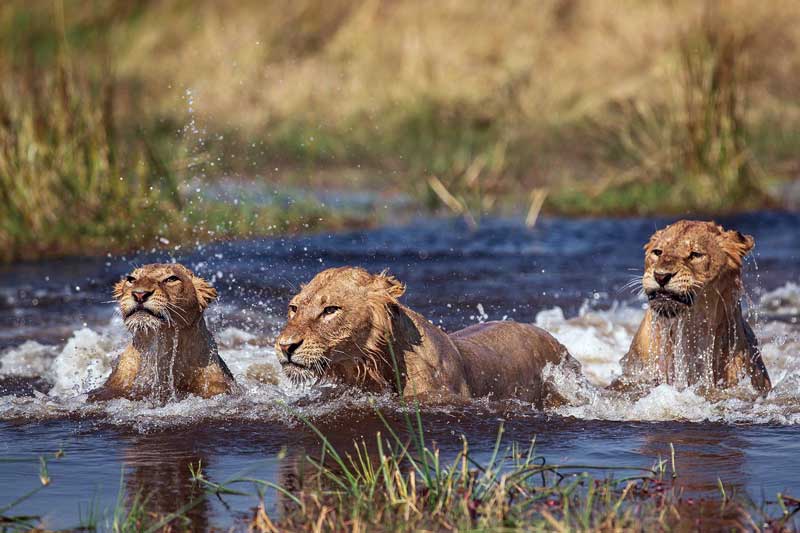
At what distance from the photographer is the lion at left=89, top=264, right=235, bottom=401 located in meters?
7.71

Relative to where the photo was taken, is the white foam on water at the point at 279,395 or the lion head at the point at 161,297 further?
the lion head at the point at 161,297

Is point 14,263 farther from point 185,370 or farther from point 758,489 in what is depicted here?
point 758,489

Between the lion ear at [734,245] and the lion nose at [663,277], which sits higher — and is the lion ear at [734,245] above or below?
above

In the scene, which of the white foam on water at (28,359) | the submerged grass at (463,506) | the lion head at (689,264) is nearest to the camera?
the submerged grass at (463,506)

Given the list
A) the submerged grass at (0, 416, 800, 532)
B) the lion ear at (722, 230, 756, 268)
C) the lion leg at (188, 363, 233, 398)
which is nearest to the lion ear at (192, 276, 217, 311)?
the lion leg at (188, 363, 233, 398)

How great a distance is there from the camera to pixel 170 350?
791 cm

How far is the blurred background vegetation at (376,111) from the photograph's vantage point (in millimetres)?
14219

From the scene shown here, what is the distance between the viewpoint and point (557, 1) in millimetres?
28359

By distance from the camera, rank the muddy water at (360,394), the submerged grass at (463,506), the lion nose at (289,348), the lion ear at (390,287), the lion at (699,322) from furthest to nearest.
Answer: the lion at (699,322) → the lion ear at (390,287) → the lion nose at (289,348) → the muddy water at (360,394) → the submerged grass at (463,506)

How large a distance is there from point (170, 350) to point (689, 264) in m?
2.89

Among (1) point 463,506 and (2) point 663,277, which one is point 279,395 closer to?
(2) point 663,277

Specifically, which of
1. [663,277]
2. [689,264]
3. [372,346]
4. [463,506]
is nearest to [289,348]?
[372,346]

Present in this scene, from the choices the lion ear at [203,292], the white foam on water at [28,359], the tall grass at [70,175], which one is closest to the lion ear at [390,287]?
the lion ear at [203,292]

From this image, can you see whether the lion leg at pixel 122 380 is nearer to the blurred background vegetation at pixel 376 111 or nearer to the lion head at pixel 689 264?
the lion head at pixel 689 264
